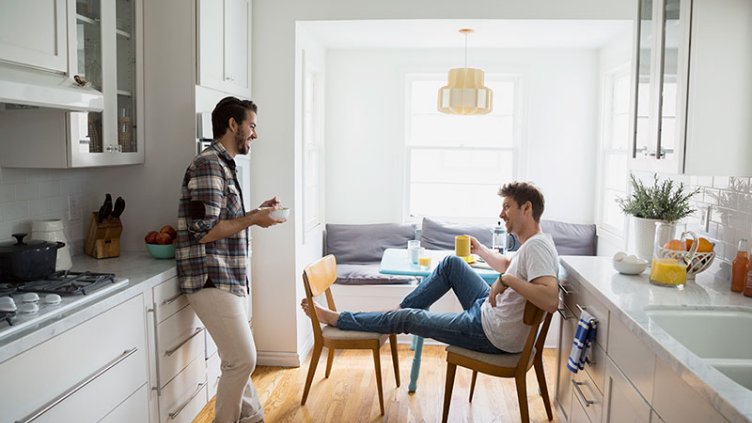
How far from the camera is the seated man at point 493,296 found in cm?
272

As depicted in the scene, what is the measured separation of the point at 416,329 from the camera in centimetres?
319

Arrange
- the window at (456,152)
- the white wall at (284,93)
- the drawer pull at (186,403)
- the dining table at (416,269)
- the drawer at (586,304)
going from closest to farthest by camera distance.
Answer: the drawer at (586,304)
the drawer pull at (186,403)
the dining table at (416,269)
the white wall at (284,93)
the window at (456,152)

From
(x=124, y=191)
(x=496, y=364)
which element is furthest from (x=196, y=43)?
(x=496, y=364)

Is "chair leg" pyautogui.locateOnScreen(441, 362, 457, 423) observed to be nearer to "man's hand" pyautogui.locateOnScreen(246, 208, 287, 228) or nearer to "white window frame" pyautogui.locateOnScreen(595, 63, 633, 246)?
"man's hand" pyautogui.locateOnScreen(246, 208, 287, 228)

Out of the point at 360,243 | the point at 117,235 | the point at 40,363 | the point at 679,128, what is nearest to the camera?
the point at 40,363

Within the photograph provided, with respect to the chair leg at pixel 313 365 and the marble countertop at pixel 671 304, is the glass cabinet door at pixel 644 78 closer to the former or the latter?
the marble countertop at pixel 671 304

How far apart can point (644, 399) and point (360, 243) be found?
3283mm

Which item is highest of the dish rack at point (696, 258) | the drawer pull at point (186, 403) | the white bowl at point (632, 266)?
the dish rack at point (696, 258)

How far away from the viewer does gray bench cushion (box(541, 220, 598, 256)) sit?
16.2 feet

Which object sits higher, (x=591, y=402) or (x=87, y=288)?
(x=87, y=288)

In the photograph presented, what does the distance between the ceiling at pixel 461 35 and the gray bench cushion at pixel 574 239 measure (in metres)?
1.43

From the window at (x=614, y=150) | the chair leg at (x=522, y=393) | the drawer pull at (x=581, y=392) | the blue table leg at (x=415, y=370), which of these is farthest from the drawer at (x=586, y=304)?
the window at (x=614, y=150)

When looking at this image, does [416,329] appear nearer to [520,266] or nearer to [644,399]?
[520,266]

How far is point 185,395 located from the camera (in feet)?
9.76
